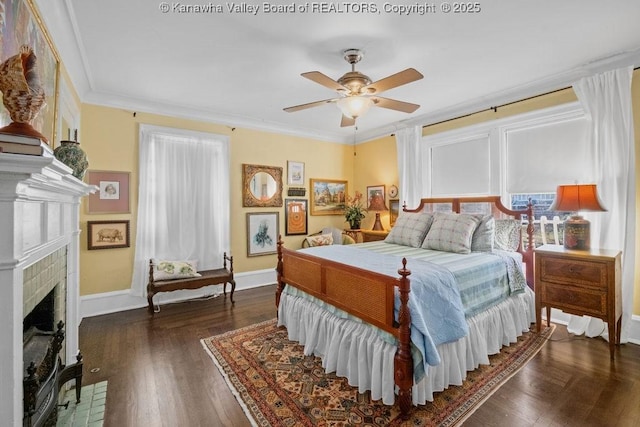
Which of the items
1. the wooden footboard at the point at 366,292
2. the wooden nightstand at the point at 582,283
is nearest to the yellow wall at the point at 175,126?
the wooden footboard at the point at 366,292

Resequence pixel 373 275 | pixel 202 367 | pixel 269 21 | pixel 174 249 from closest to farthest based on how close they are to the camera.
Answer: pixel 373 275
pixel 269 21
pixel 202 367
pixel 174 249

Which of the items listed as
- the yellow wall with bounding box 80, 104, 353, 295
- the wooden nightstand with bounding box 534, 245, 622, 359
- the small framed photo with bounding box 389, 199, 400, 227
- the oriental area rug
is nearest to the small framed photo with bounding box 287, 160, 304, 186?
the yellow wall with bounding box 80, 104, 353, 295

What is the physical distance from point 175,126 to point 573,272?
487 cm

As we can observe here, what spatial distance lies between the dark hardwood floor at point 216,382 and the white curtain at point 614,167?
0.61 metres

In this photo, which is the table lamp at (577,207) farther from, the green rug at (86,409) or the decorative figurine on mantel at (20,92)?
the green rug at (86,409)

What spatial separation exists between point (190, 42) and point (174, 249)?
105 inches

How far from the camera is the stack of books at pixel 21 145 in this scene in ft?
3.15

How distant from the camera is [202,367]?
2.41 metres

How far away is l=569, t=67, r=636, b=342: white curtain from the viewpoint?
2.71 m

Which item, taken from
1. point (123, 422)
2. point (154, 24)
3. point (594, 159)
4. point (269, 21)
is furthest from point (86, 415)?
point (594, 159)

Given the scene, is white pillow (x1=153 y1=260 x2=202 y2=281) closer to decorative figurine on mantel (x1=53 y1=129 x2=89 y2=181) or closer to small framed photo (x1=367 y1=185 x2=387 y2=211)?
decorative figurine on mantel (x1=53 y1=129 x2=89 y2=181)

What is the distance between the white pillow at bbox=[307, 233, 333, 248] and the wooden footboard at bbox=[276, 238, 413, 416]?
6.61 feet

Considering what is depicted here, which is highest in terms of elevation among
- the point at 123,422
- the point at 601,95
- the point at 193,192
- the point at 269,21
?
the point at 269,21

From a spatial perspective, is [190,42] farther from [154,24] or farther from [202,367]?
[202,367]
